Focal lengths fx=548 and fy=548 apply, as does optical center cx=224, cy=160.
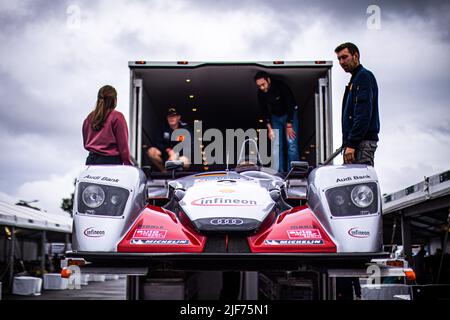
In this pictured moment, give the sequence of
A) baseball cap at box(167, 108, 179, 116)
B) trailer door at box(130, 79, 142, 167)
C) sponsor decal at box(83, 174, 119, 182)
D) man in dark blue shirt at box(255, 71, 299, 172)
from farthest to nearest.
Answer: baseball cap at box(167, 108, 179, 116) → man in dark blue shirt at box(255, 71, 299, 172) → trailer door at box(130, 79, 142, 167) → sponsor decal at box(83, 174, 119, 182)

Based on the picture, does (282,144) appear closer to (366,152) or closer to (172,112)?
(172,112)

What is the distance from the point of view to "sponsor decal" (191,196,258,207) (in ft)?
10.3

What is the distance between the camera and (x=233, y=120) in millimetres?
7309

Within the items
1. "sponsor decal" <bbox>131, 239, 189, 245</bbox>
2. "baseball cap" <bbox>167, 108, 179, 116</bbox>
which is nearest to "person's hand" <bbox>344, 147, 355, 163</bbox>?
"sponsor decal" <bbox>131, 239, 189, 245</bbox>

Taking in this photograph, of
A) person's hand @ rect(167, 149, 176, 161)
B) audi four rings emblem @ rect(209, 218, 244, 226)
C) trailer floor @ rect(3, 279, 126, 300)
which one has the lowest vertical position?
trailer floor @ rect(3, 279, 126, 300)

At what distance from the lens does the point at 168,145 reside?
6.57 metres

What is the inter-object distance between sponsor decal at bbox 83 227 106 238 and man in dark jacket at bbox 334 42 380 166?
189 cm

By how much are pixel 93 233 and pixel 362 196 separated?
155 cm

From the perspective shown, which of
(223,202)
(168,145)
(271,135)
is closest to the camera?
(223,202)

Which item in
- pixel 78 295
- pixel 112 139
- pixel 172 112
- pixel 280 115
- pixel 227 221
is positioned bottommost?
pixel 78 295

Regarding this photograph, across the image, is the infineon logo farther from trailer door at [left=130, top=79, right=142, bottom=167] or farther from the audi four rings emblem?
trailer door at [left=130, top=79, right=142, bottom=167]

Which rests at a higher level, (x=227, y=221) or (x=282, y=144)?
(x=282, y=144)

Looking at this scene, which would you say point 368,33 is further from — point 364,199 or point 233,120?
point 233,120

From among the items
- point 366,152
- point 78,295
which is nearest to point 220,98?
point 366,152
